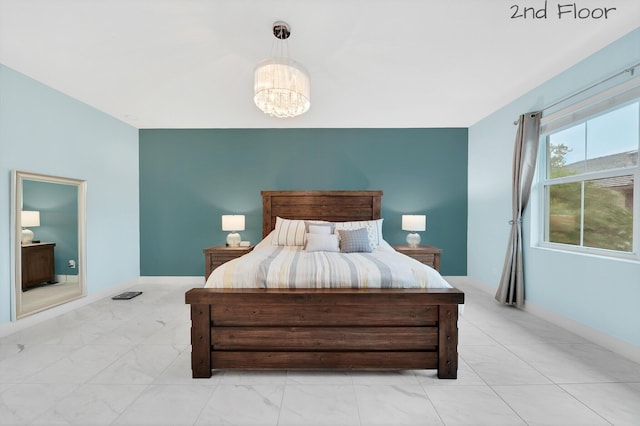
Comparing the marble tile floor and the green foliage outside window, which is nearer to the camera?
the marble tile floor

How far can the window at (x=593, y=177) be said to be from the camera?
2143 millimetres

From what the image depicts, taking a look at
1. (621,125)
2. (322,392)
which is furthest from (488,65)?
(322,392)

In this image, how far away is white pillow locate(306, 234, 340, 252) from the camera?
9.93ft

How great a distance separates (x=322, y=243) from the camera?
3.05 metres

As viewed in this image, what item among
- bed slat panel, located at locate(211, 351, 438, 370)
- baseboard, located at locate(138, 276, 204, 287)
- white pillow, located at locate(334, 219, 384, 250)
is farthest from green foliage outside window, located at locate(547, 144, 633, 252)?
baseboard, located at locate(138, 276, 204, 287)

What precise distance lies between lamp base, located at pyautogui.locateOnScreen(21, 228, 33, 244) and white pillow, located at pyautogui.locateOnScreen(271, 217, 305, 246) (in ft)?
8.09

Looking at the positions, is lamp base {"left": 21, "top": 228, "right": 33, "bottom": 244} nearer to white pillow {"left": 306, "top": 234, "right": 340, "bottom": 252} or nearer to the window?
white pillow {"left": 306, "top": 234, "right": 340, "bottom": 252}

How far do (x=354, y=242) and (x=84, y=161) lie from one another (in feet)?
11.5

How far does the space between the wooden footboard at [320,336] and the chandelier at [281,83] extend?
1389mm

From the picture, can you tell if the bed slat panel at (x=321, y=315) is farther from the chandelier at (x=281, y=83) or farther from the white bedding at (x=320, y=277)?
the chandelier at (x=281, y=83)

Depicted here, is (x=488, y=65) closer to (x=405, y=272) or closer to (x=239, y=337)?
(x=405, y=272)

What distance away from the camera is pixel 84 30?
200 centimetres

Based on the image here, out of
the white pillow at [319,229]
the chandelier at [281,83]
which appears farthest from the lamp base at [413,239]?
the chandelier at [281,83]

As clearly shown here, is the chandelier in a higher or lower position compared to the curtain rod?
lower
